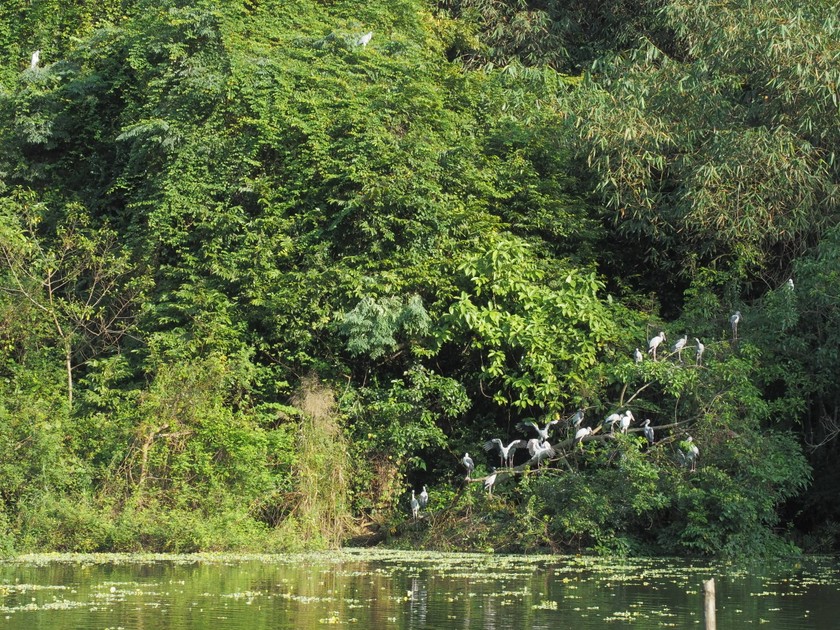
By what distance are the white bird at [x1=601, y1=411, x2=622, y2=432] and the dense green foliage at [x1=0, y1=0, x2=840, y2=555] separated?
346 mm

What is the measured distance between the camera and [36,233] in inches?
876

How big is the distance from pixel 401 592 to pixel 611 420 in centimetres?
611

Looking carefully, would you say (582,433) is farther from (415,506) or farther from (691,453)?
(415,506)

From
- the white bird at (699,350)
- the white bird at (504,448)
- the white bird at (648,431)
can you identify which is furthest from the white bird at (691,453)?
the white bird at (504,448)

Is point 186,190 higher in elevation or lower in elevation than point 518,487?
higher

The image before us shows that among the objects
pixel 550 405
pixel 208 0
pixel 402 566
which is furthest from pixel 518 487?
pixel 208 0

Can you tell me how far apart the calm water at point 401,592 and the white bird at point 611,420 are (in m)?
2.06

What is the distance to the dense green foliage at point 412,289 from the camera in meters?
17.2

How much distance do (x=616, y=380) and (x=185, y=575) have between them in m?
7.58

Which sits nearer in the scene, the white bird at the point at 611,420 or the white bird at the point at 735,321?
the white bird at the point at 611,420

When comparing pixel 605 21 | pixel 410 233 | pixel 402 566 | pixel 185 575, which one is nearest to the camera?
pixel 185 575

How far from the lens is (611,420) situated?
1744 centimetres

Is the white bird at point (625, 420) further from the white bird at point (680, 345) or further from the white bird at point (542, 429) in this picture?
the white bird at point (680, 345)

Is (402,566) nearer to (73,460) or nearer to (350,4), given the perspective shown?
(73,460)
